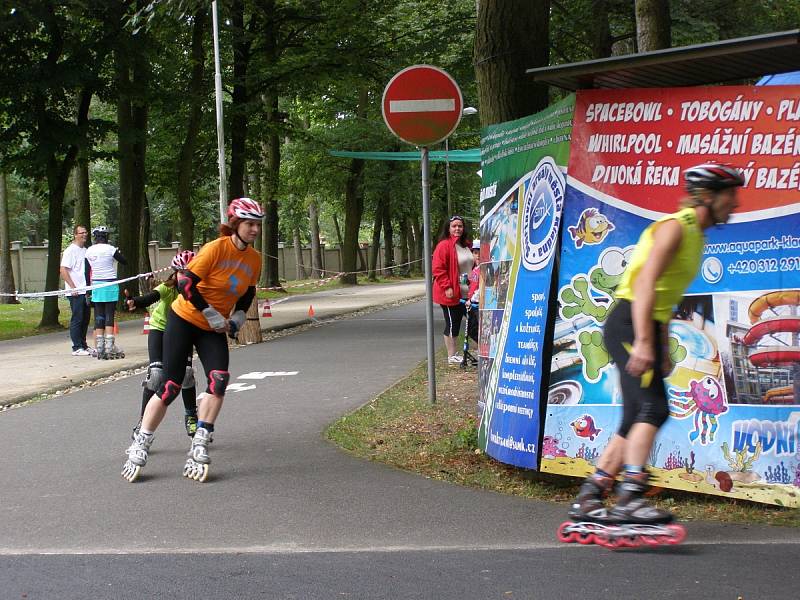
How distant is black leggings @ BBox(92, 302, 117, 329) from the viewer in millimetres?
16062

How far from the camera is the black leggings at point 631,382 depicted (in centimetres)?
515

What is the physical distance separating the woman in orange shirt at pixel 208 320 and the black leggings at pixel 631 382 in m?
2.87

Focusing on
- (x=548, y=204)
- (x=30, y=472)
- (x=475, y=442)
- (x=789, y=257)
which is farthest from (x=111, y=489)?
(x=789, y=257)

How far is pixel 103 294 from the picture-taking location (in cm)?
1605

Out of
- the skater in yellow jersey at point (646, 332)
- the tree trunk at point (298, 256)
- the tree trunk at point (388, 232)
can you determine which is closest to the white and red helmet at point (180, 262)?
the skater in yellow jersey at point (646, 332)

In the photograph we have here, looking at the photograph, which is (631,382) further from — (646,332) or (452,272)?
(452,272)

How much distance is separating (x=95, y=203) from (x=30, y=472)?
2411 inches

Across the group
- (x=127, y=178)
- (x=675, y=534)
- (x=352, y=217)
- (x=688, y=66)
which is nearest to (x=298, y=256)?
(x=352, y=217)

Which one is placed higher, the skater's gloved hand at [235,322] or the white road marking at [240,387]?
the skater's gloved hand at [235,322]

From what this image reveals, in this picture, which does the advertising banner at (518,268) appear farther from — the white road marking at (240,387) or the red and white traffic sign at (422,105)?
the white road marking at (240,387)

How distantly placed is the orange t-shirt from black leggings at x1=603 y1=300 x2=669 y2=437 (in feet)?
9.99

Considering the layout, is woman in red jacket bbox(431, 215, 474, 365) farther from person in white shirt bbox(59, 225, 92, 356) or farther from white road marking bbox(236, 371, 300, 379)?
person in white shirt bbox(59, 225, 92, 356)

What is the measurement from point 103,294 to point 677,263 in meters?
12.4

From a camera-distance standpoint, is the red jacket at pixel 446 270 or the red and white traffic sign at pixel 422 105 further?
the red jacket at pixel 446 270
